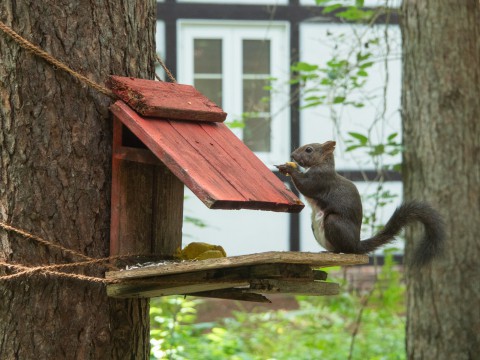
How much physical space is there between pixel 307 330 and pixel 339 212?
232 inches

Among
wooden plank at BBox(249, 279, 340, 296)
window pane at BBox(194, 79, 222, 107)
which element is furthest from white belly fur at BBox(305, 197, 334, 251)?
window pane at BBox(194, 79, 222, 107)

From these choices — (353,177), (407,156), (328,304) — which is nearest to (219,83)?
(353,177)

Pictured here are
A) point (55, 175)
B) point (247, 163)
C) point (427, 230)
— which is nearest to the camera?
point (55, 175)

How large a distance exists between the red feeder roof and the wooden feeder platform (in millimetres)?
172

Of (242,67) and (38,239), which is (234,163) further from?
(242,67)

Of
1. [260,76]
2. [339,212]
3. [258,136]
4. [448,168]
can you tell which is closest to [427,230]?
[339,212]

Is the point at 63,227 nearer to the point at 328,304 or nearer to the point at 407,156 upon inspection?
the point at 407,156

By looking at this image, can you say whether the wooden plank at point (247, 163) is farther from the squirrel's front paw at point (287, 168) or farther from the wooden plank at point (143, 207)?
the squirrel's front paw at point (287, 168)

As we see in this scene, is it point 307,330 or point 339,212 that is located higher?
point 339,212

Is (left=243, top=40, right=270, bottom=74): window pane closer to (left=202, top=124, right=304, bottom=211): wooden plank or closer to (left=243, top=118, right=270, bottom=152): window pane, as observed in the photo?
(left=243, top=118, right=270, bottom=152): window pane

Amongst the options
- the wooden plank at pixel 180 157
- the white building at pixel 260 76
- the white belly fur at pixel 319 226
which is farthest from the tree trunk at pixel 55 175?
the white building at pixel 260 76

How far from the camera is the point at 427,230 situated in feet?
11.2

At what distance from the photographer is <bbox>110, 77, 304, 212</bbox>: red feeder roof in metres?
2.38

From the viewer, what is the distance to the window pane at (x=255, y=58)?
10.2 m
